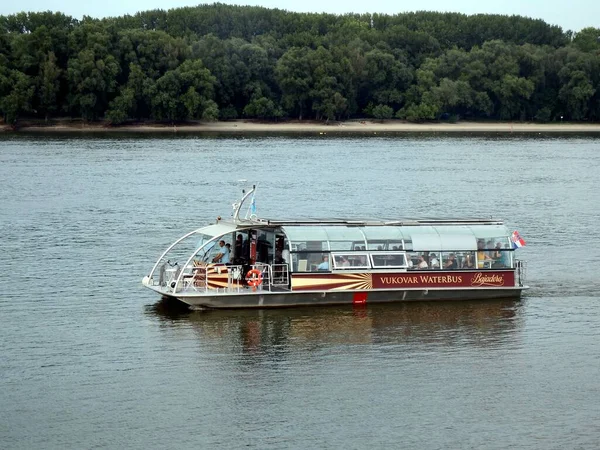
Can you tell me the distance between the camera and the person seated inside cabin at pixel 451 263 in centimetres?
4459

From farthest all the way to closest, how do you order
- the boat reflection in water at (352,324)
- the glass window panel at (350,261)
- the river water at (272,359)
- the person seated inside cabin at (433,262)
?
the person seated inside cabin at (433,262), the glass window panel at (350,261), the boat reflection in water at (352,324), the river water at (272,359)

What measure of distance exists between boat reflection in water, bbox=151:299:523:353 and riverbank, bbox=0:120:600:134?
13048 centimetres

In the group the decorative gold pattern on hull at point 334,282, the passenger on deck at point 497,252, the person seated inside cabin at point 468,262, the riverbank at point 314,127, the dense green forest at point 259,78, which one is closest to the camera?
the decorative gold pattern on hull at point 334,282

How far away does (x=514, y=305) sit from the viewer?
45.2m

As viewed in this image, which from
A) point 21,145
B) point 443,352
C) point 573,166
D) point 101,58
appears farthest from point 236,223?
point 101,58

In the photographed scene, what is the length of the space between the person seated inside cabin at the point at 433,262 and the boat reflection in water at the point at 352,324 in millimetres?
1584

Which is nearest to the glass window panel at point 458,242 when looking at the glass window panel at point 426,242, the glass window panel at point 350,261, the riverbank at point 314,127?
the glass window panel at point 426,242

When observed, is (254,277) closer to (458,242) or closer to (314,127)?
(458,242)

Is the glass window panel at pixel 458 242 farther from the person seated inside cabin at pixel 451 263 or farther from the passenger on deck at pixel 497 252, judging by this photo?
the passenger on deck at pixel 497 252

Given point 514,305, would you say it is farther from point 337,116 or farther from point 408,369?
point 337,116

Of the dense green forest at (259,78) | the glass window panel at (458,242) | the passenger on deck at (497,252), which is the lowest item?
the passenger on deck at (497,252)

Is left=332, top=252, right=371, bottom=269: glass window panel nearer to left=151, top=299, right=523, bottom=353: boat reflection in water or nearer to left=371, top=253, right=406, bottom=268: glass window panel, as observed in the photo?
left=371, top=253, right=406, bottom=268: glass window panel

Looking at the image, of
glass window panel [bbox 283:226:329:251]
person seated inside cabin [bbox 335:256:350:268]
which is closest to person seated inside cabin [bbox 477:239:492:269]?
person seated inside cabin [bbox 335:256:350:268]

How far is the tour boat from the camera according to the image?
1684 inches
